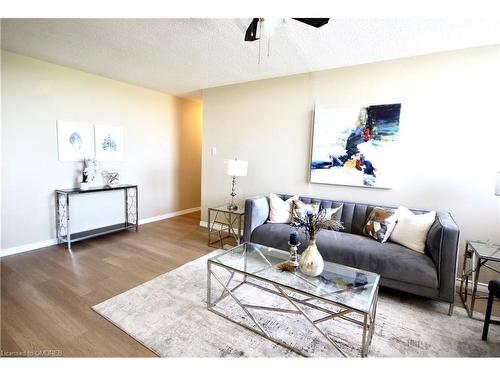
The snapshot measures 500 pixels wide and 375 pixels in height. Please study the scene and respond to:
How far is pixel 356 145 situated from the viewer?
2869 millimetres

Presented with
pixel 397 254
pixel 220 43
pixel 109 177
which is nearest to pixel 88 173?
pixel 109 177

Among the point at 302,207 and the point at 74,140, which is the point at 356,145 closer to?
the point at 302,207

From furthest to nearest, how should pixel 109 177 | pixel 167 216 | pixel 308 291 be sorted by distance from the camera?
pixel 167 216 < pixel 109 177 < pixel 308 291

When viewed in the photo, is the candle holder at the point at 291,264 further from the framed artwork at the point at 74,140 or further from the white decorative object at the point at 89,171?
the framed artwork at the point at 74,140

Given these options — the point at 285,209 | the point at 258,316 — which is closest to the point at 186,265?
the point at 258,316

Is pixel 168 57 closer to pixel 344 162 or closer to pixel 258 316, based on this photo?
pixel 344 162

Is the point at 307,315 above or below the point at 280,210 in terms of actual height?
below

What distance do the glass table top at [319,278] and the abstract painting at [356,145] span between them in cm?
141

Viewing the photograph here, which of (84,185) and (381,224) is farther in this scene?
(84,185)

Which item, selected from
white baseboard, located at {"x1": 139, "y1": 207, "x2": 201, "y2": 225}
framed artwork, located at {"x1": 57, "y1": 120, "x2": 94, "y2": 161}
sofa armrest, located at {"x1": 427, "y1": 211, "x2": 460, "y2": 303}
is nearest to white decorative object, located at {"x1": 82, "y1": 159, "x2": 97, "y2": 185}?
framed artwork, located at {"x1": 57, "y1": 120, "x2": 94, "y2": 161}

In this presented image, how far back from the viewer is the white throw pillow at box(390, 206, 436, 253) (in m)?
2.23

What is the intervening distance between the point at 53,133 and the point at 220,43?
99.6 inches

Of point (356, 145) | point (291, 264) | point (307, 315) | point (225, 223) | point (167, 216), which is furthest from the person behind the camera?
point (167, 216)

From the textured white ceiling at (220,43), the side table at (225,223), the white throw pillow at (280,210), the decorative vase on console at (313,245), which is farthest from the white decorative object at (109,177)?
the decorative vase on console at (313,245)
